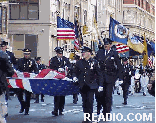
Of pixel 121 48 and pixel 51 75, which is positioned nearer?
pixel 51 75

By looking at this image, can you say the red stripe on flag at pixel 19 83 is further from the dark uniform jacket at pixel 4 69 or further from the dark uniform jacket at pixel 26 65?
the dark uniform jacket at pixel 4 69

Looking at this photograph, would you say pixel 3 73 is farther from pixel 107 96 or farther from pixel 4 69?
pixel 107 96

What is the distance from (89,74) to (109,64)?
1646mm

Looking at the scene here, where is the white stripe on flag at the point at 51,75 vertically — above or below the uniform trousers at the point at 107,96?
above

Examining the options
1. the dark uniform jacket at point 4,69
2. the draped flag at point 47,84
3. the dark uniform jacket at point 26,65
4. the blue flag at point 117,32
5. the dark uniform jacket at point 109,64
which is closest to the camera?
the dark uniform jacket at point 4,69

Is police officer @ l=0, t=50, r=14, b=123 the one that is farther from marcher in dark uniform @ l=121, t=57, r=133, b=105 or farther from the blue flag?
the blue flag

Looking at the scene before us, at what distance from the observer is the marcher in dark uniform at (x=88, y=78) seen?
13805mm

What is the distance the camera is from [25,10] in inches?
1715

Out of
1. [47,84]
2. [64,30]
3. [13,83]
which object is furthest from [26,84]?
[64,30]

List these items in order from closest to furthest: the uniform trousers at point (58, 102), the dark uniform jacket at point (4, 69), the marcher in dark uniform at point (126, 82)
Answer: the dark uniform jacket at point (4, 69) → the uniform trousers at point (58, 102) → the marcher in dark uniform at point (126, 82)

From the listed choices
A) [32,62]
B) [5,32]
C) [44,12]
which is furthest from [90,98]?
[44,12]

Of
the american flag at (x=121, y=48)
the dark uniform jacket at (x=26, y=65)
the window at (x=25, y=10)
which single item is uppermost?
the window at (x=25, y=10)

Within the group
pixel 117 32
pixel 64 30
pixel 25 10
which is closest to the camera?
pixel 64 30

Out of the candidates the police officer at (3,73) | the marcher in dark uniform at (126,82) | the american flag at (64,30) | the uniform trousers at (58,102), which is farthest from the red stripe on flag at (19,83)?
the american flag at (64,30)
